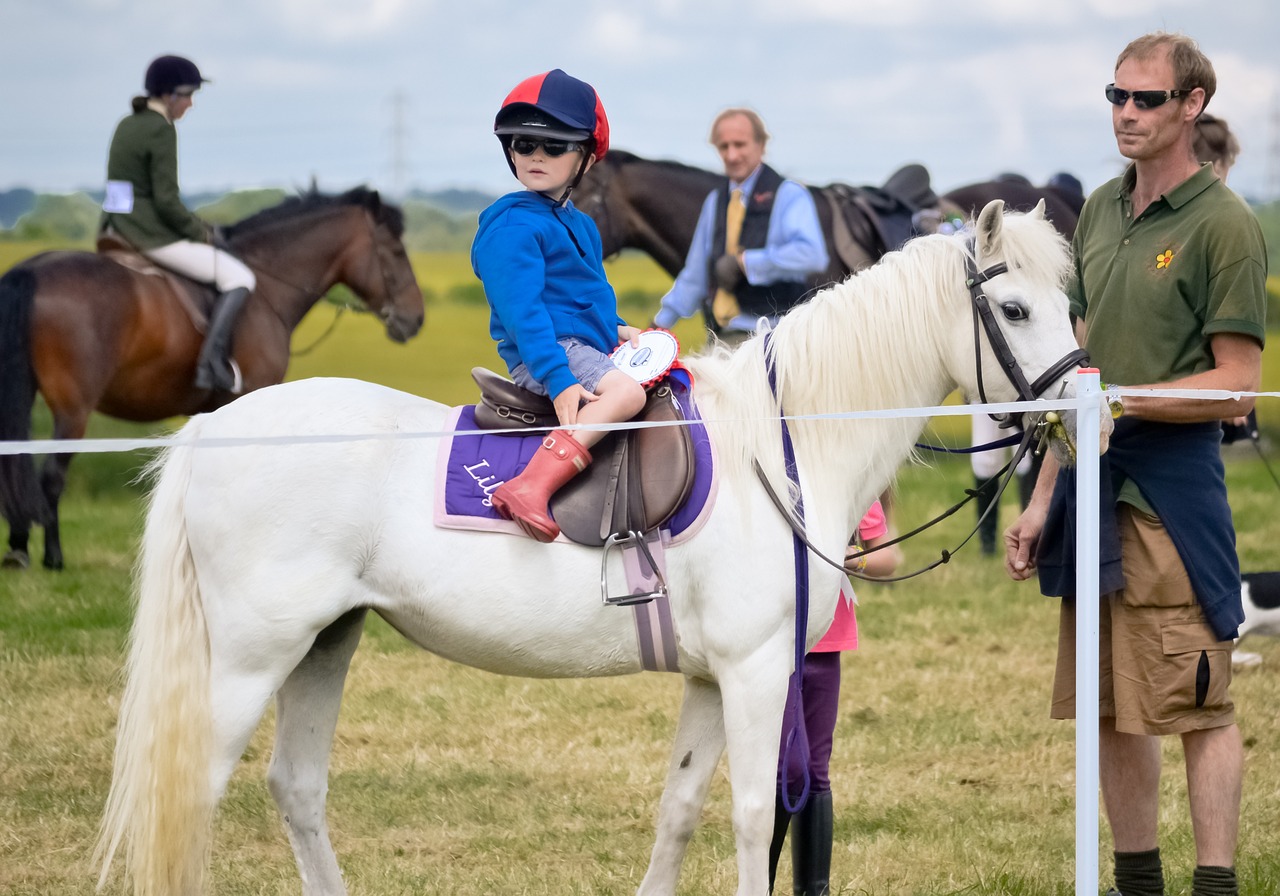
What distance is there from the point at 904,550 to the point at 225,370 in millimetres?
4502

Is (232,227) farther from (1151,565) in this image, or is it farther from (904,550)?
(1151,565)

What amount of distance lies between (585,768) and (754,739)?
2142mm

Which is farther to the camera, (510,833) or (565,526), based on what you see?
(510,833)

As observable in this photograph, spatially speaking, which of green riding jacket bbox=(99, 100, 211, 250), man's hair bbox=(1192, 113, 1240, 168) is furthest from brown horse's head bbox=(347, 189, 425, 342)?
man's hair bbox=(1192, 113, 1240, 168)

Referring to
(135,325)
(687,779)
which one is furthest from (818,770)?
(135,325)

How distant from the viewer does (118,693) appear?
5848 mm

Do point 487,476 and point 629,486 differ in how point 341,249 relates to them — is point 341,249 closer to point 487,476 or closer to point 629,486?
point 487,476

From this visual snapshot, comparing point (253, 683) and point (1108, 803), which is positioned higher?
point (253, 683)

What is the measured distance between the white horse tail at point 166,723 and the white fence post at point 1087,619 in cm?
192

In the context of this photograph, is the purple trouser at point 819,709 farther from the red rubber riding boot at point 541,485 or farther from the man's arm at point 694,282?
the man's arm at point 694,282

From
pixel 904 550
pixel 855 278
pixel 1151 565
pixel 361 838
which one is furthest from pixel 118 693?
pixel 904 550

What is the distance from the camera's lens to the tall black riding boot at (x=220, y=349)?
816 centimetres

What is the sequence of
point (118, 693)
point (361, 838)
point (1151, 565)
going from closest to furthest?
point (1151, 565) → point (361, 838) → point (118, 693)

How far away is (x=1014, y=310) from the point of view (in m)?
3.17
